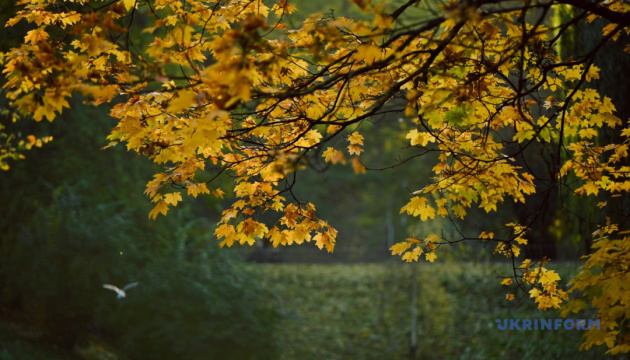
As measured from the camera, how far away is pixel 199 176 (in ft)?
12.4

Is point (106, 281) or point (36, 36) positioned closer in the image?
point (36, 36)

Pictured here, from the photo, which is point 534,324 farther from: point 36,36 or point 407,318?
point 36,36

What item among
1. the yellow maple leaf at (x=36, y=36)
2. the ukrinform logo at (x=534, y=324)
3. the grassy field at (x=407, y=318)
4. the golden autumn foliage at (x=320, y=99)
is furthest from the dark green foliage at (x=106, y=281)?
the yellow maple leaf at (x=36, y=36)

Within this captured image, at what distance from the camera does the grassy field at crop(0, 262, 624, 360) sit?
8.79 meters

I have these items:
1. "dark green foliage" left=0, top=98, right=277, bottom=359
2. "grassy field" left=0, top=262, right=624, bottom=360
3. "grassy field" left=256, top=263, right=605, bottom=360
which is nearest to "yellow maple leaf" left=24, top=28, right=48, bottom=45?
"dark green foliage" left=0, top=98, right=277, bottom=359

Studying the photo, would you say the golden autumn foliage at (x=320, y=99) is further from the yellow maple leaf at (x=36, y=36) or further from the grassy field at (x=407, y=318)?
the grassy field at (x=407, y=318)

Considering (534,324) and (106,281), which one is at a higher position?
(106,281)

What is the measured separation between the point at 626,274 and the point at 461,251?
8250 millimetres

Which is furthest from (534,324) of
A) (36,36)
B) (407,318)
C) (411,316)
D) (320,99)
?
(36,36)

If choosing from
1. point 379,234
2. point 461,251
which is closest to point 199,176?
point 461,251

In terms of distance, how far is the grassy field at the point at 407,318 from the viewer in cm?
879

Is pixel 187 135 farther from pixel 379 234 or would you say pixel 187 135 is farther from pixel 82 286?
pixel 379 234

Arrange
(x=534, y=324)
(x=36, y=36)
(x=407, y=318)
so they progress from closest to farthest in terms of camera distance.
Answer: (x=36, y=36)
(x=534, y=324)
(x=407, y=318)

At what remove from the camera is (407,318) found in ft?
36.5
